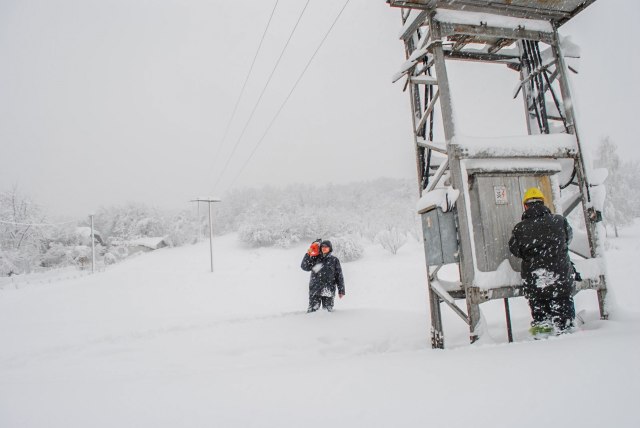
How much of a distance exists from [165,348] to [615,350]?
588cm

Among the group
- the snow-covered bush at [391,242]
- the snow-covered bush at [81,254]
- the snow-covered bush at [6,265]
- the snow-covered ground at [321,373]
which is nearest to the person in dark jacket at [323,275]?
the snow-covered ground at [321,373]

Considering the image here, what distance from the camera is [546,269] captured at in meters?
4.38

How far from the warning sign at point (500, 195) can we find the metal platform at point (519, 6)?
2.77 m

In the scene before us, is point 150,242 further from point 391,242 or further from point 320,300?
point 320,300

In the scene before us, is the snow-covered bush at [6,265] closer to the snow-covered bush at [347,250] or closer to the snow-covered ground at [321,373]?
the snow-covered ground at [321,373]

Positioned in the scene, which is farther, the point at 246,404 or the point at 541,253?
the point at 541,253

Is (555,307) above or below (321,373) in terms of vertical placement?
above

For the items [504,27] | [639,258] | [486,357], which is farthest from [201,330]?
[639,258]

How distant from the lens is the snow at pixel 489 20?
5.23 metres

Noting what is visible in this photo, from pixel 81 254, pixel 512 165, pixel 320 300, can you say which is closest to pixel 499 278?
pixel 512 165

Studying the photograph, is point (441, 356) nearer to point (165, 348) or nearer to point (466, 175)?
point (466, 175)

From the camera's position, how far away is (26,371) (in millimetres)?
4750

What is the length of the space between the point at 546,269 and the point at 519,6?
410 centimetres

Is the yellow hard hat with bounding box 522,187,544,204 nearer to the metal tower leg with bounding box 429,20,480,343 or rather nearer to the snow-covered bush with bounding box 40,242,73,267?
the metal tower leg with bounding box 429,20,480,343
